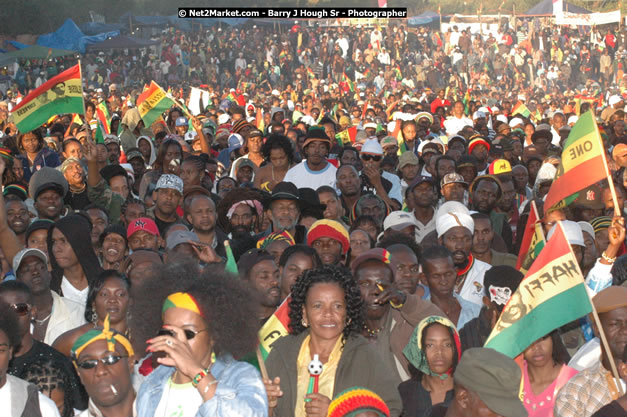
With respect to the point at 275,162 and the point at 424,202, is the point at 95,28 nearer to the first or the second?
the point at 275,162

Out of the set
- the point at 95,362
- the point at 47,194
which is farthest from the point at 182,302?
the point at 47,194

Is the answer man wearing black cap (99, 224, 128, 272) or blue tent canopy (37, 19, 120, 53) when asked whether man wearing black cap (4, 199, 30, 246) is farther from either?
blue tent canopy (37, 19, 120, 53)

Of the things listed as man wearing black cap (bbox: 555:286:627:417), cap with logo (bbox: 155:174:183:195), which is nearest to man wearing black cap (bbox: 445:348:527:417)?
man wearing black cap (bbox: 555:286:627:417)

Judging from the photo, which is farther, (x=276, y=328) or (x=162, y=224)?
Answer: (x=162, y=224)

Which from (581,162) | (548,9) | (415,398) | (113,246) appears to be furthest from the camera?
(548,9)

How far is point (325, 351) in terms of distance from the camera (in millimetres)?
4699

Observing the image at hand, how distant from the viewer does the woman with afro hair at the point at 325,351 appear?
447 cm

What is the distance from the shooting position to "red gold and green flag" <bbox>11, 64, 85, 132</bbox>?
11133mm

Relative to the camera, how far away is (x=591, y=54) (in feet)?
118

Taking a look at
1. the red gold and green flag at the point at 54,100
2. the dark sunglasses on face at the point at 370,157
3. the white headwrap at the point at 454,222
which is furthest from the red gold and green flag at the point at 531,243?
the red gold and green flag at the point at 54,100

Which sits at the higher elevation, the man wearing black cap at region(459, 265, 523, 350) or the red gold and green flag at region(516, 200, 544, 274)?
the red gold and green flag at region(516, 200, 544, 274)

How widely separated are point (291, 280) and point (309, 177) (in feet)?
12.9

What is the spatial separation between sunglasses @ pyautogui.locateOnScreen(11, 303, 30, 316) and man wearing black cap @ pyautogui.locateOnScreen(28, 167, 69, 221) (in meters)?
3.01

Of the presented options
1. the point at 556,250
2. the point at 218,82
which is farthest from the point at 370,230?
the point at 218,82
